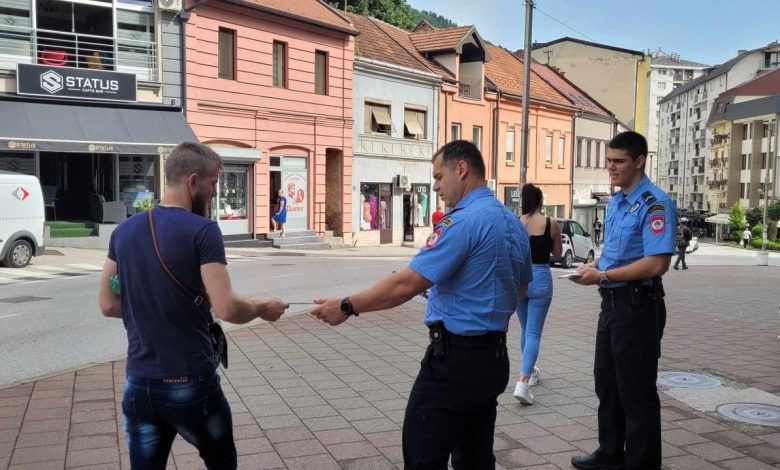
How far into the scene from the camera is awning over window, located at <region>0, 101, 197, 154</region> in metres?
18.8

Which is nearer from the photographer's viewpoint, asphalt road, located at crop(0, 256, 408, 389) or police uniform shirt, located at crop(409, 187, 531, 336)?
police uniform shirt, located at crop(409, 187, 531, 336)

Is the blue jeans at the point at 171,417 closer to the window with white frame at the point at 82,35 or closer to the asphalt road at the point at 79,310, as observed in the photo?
the asphalt road at the point at 79,310

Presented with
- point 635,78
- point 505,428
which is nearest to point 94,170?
point 505,428

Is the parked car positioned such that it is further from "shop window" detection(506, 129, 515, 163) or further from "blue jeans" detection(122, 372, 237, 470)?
"blue jeans" detection(122, 372, 237, 470)

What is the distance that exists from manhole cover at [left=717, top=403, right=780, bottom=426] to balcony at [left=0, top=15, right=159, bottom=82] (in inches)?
781

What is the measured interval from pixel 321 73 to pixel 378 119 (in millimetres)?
3327

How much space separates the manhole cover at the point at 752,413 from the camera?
538cm

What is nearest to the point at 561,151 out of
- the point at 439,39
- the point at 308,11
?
the point at 439,39

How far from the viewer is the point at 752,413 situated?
18.3 feet

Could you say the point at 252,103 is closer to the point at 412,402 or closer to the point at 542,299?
the point at 542,299

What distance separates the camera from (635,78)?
162 ft

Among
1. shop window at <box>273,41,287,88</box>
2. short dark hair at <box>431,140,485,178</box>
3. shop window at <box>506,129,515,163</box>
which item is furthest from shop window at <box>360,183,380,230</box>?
short dark hair at <box>431,140,485,178</box>

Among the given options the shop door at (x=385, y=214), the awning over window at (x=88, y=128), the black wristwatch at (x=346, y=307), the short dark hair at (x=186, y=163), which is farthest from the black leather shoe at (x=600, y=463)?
the shop door at (x=385, y=214)

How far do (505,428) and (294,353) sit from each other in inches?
119
